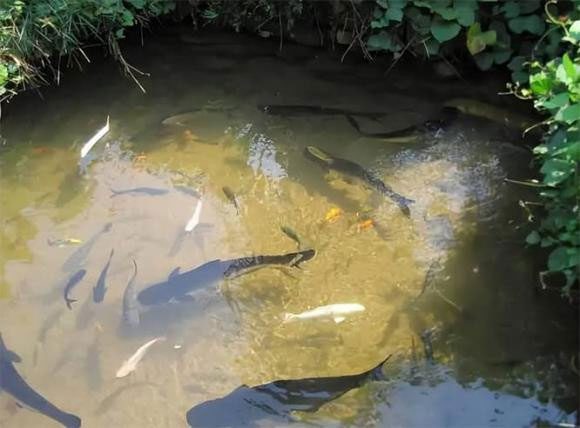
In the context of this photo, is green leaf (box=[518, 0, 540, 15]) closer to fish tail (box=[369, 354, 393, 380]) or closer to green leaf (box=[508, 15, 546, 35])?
green leaf (box=[508, 15, 546, 35])

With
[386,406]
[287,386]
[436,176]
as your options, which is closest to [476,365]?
[386,406]

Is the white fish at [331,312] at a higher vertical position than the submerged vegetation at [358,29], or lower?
lower

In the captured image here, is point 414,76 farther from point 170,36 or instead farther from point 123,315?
point 123,315

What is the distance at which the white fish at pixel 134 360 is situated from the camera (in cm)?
294

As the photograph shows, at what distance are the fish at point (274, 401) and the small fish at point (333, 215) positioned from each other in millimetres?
975

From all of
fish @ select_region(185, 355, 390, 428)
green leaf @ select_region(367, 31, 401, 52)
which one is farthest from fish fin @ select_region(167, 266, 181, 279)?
green leaf @ select_region(367, 31, 401, 52)

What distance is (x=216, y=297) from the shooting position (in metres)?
3.22

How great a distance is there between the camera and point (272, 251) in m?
3.42

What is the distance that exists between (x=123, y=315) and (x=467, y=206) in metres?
1.75

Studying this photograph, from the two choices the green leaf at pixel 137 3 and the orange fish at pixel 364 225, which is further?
the green leaf at pixel 137 3

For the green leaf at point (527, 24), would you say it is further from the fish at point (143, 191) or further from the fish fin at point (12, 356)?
the fish fin at point (12, 356)

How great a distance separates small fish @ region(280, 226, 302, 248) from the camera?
3.43m

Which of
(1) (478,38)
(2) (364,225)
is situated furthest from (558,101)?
(1) (478,38)

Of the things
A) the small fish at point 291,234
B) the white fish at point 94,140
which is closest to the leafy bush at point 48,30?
the white fish at point 94,140
